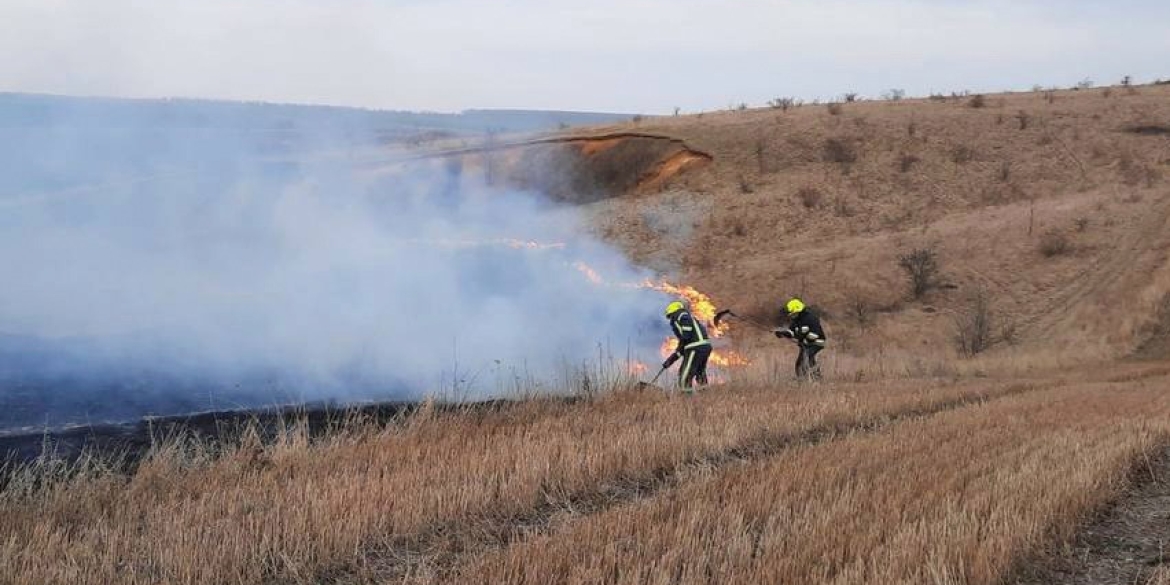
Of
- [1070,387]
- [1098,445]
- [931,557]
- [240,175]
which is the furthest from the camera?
[240,175]

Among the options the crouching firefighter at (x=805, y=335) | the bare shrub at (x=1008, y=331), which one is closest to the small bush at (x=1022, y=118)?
the bare shrub at (x=1008, y=331)

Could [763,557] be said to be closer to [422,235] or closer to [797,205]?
[422,235]

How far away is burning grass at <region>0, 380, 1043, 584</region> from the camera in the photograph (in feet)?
16.1

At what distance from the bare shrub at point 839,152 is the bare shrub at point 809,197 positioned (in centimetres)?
249

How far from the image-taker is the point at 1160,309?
2031cm

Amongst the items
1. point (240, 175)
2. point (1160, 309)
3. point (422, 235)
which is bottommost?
point (1160, 309)

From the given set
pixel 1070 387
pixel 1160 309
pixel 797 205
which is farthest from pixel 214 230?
pixel 1160 309

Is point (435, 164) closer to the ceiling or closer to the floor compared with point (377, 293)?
closer to the ceiling

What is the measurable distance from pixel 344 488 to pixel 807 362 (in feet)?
33.4

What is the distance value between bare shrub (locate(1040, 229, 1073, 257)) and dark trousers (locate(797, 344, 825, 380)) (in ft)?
38.4

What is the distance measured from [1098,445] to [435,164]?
86.4ft

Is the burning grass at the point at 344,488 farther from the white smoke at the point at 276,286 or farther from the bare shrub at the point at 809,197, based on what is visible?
the bare shrub at the point at 809,197

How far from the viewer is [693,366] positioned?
1309 centimetres

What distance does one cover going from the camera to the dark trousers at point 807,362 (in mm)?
14242
